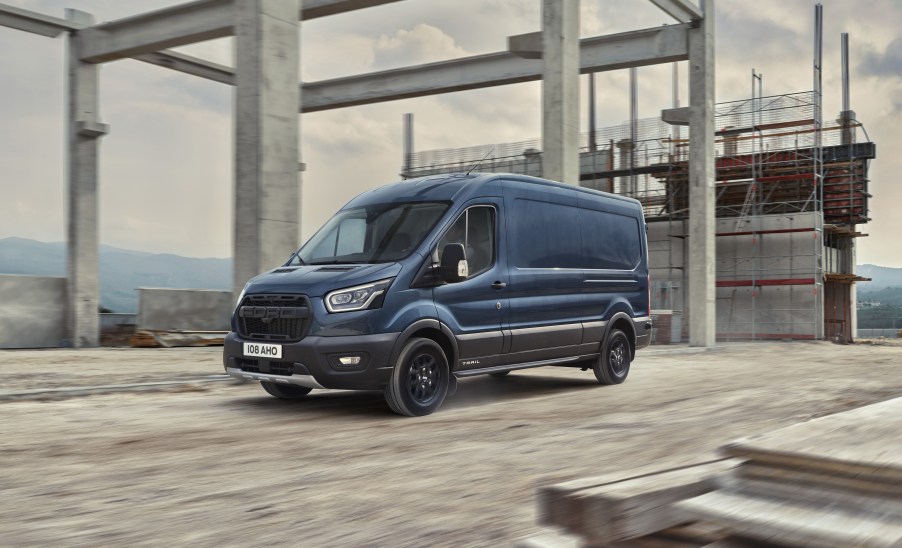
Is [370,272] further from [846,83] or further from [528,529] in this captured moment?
[846,83]

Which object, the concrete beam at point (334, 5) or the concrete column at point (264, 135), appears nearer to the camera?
the concrete column at point (264, 135)

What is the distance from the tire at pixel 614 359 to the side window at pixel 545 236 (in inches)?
47.6

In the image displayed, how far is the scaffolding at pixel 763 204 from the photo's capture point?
32.4 meters

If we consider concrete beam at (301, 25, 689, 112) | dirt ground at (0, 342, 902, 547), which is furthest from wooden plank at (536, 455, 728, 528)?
concrete beam at (301, 25, 689, 112)

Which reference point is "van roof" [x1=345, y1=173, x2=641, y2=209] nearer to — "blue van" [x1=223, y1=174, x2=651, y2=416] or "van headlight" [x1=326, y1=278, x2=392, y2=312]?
"blue van" [x1=223, y1=174, x2=651, y2=416]

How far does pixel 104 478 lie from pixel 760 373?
11.1m

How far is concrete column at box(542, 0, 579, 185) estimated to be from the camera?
17500 mm

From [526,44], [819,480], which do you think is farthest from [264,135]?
[819,480]

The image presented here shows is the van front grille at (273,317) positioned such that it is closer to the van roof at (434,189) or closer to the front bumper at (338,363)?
the front bumper at (338,363)

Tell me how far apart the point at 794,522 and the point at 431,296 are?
18.6ft

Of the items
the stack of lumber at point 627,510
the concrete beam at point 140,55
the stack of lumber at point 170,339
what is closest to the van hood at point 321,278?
the stack of lumber at point 627,510

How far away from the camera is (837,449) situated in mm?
2414

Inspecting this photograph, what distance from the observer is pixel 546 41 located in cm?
1772

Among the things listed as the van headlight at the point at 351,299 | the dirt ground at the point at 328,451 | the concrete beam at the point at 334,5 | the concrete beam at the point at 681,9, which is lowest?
the dirt ground at the point at 328,451
